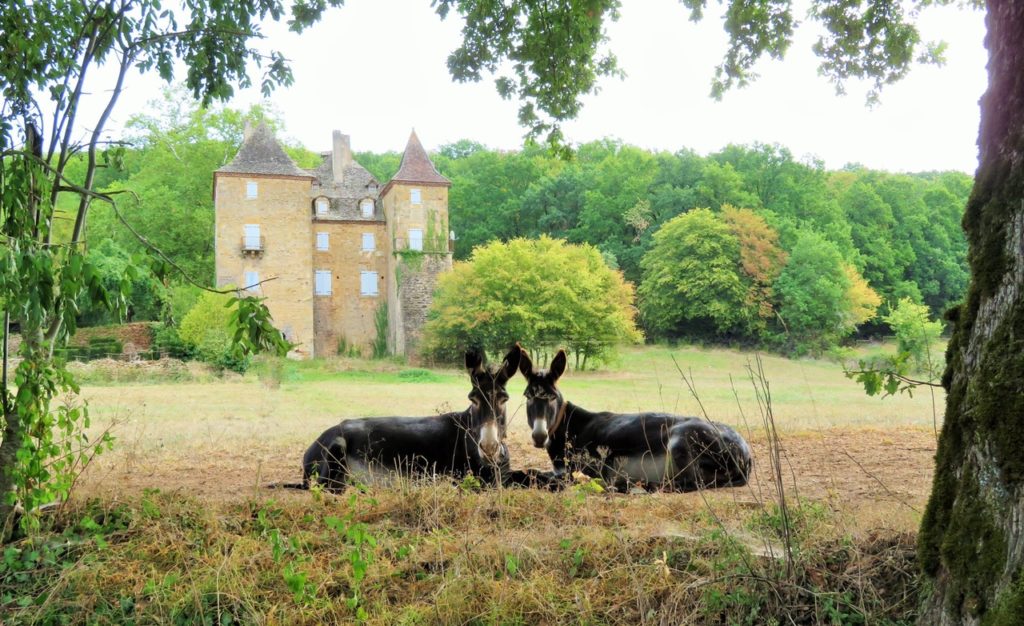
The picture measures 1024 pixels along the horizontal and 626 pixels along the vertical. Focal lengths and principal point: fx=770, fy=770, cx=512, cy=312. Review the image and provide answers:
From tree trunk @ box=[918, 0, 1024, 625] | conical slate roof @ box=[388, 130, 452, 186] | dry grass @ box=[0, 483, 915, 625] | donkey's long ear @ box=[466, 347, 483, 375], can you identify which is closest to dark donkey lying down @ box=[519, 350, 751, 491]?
donkey's long ear @ box=[466, 347, 483, 375]

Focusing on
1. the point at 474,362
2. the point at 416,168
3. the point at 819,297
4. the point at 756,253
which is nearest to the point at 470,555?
the point at 474,362

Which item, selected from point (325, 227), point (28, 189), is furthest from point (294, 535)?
point (325, 227)

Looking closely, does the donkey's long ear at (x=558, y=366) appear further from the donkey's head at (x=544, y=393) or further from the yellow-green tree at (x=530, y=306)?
the yellow-green tree at (x=530, y=306)

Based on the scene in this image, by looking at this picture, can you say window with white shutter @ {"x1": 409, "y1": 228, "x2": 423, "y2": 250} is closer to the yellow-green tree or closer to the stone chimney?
the yellow-green tree

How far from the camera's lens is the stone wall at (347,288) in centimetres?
5906

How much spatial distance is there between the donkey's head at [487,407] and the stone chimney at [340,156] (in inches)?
2230

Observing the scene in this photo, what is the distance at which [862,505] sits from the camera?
635 cm

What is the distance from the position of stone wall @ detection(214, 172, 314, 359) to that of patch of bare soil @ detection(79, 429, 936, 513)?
4465cm

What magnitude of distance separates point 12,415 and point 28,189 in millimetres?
2015

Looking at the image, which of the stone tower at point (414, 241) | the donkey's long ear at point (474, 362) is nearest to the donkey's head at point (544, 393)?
the donkey's long ear at point (474, 362)

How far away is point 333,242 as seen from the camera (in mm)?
59125

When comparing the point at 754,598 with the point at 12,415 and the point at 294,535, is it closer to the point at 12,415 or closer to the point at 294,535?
the point at 294,535

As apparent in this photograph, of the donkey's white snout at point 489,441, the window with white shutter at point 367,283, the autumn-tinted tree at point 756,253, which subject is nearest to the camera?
the donkey's white snout at point 489,441

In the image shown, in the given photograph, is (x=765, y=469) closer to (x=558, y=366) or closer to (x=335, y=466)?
(x=558, y=366)
